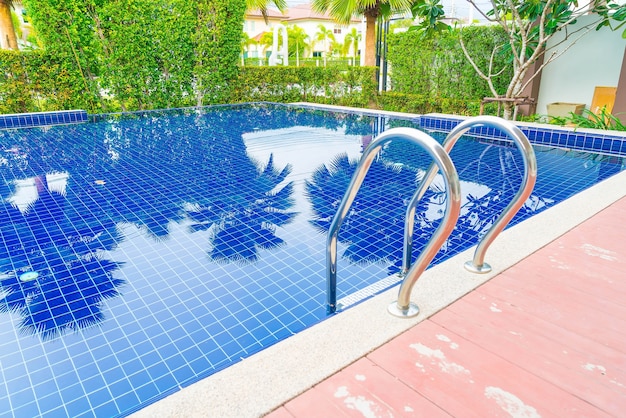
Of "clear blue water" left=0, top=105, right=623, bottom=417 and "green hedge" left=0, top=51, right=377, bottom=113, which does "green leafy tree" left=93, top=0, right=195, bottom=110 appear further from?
"clear blue water" left=0, top=105, right=623, bottom=417

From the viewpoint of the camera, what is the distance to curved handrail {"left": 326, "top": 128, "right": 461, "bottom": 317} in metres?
1.96

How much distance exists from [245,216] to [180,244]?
0.91m

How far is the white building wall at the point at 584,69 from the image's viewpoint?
9844 millimetres

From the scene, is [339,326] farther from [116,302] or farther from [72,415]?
[116,302]

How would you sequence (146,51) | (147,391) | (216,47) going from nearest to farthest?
(147,391), (146,51), (216,47)

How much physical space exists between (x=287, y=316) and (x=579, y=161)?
6.26 metres

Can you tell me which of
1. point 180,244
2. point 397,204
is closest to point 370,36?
point 397,204

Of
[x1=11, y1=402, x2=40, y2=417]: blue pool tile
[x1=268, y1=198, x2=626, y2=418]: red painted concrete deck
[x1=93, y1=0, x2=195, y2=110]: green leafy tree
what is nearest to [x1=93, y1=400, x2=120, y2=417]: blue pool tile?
[x1=11, y1=402, x2=40, y2=417]: blue pool tile

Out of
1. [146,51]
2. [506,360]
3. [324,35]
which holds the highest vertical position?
[324,35]

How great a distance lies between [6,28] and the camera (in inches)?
571

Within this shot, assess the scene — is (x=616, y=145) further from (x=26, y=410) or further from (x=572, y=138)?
(x=26, y=410)

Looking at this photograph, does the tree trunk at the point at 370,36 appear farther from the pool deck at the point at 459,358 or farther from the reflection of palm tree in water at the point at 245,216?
the pool deck at the point at 459,358

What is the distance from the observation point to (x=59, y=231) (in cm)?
443

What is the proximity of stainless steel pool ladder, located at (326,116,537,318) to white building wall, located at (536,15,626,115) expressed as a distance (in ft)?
31.8
